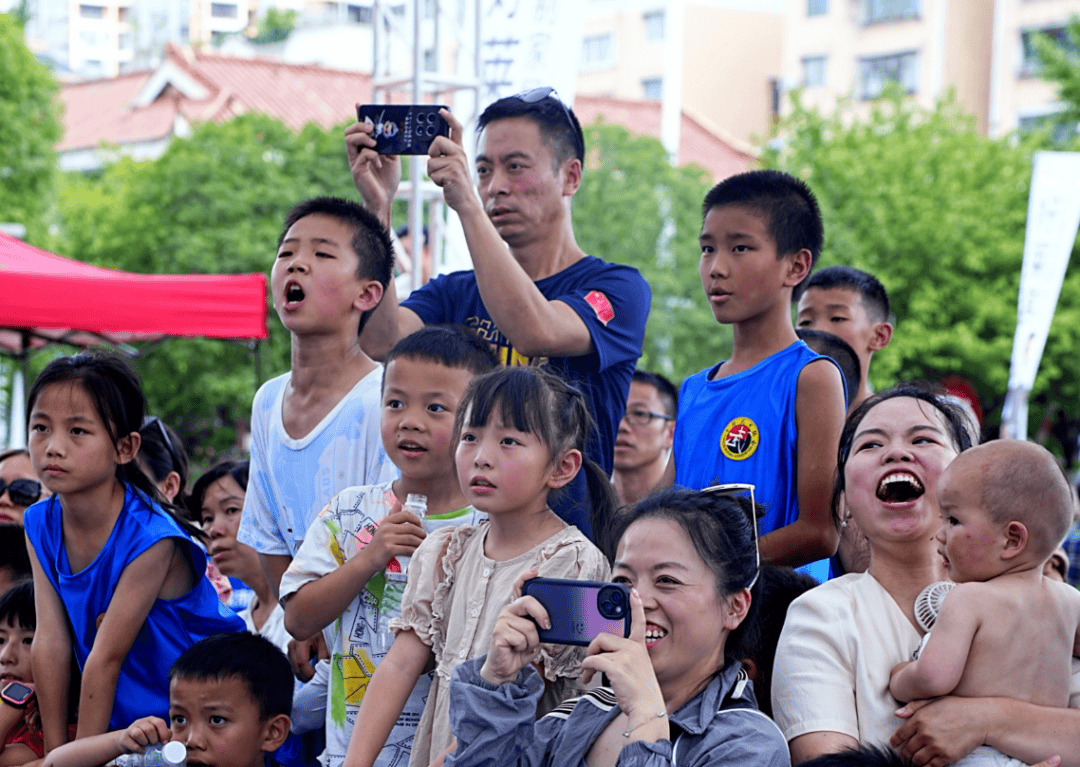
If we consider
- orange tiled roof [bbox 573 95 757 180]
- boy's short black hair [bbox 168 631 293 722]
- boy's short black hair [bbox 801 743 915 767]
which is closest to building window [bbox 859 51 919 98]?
orange tiled roof [bbox 573 95 757 180]

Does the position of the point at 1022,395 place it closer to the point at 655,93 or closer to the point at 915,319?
the point at 915,319

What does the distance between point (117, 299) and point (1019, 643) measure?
613 cm

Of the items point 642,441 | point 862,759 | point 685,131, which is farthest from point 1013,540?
point 685,131

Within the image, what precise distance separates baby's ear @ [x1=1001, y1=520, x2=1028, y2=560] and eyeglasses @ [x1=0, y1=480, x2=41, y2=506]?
4151 mm

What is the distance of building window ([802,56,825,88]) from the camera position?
34562 millimetres

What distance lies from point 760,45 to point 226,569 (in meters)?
39.5

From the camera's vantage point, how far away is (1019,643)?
2352 millimetres

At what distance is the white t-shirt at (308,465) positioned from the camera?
3348mm

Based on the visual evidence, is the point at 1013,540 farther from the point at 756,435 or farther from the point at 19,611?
the point at 19,611

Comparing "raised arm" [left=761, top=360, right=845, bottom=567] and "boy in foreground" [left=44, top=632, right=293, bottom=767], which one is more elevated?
"raised arm" [left=761, top=360, right=845, bottom=567]

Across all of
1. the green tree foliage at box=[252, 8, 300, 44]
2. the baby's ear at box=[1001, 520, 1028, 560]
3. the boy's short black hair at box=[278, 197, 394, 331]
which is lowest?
the baby's ear at box=[1001, 520, 1028, 560]

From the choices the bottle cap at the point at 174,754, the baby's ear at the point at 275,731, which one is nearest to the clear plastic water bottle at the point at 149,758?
the bottle cap at the point at 174,754

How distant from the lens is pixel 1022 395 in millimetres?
12961

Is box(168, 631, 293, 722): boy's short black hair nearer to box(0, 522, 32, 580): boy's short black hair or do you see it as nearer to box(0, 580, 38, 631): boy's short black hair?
box(0, 580, 38, 631): boy's short black hair
